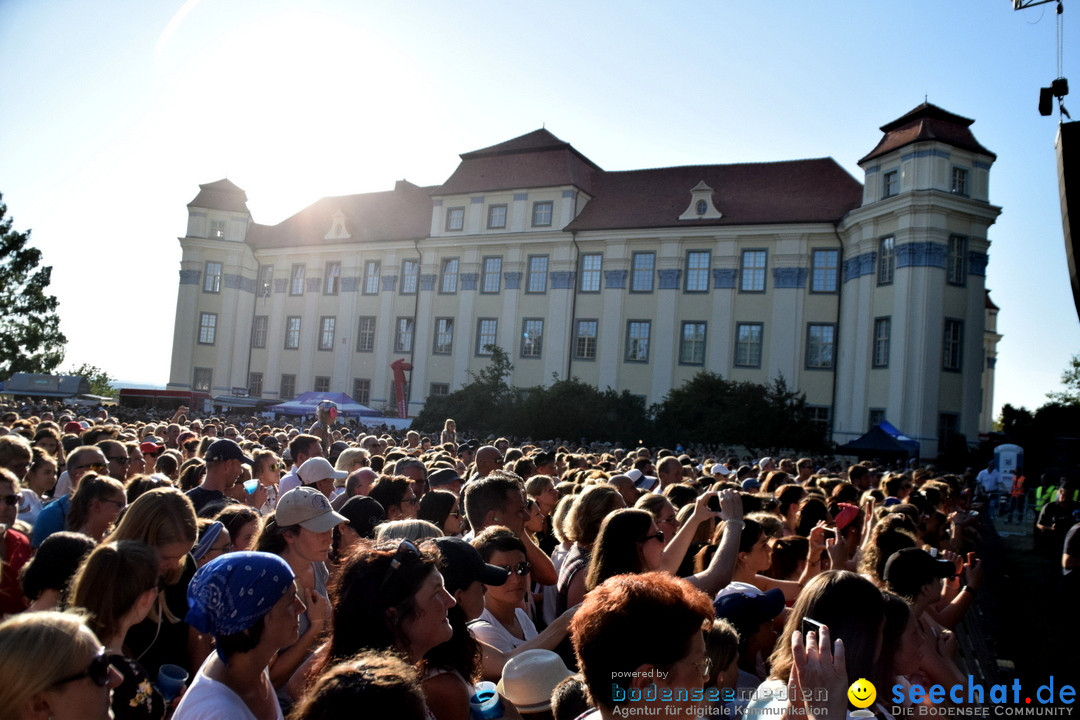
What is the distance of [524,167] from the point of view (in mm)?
46125

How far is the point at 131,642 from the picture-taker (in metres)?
3.61

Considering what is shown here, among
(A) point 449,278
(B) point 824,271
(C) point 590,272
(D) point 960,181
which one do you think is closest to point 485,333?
(A) point 449,278

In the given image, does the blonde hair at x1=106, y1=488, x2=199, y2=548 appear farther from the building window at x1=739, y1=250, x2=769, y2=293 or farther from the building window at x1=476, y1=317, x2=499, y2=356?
the building window at x1=476, y1=317, x2=499, y2=356

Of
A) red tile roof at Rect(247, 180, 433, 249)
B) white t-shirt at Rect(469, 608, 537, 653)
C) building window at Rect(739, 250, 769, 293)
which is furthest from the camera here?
red tile roof at Rect(247, 180, 433, 249)

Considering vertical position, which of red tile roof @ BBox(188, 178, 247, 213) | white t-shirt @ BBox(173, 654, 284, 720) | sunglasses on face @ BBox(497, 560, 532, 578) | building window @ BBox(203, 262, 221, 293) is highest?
red tile roof @ BBox(188, 178, 247, 213)

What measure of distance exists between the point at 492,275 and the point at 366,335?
9.85 meters

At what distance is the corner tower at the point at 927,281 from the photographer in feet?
109

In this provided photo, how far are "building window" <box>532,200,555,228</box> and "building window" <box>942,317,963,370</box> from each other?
68.8 ft

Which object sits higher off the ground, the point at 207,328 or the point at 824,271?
the point at 824,271

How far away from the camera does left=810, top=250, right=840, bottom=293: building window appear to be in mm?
38219

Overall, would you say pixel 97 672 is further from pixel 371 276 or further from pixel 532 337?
pixel 371 276

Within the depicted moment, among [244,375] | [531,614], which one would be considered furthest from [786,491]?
[244,375]

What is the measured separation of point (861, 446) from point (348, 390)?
31.7 metres

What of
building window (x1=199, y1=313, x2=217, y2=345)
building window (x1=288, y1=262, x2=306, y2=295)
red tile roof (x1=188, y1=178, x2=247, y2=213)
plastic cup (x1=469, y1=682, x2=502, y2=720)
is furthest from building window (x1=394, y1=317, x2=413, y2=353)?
plastic cup (x1=469, y1=682, x2=502, y2=720)
